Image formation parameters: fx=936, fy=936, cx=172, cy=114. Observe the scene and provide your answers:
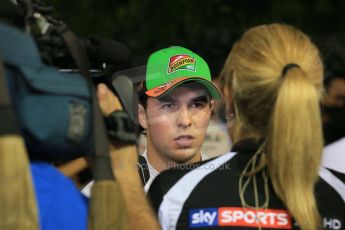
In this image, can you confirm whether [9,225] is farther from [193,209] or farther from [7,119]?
[193,209]

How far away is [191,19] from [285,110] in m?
5.00

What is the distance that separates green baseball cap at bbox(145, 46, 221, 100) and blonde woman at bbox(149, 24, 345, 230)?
86cm

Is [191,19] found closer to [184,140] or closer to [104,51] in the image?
[184,140]

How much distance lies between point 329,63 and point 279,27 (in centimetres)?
358

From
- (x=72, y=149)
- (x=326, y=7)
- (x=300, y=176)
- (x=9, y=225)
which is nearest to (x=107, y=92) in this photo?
(x=72, y=149)

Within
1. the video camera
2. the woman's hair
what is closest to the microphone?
the video camera

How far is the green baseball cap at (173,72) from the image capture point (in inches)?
149

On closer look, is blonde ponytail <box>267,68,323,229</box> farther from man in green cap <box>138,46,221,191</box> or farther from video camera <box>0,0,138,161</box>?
man in green cap <box>138,46,221,191</box>

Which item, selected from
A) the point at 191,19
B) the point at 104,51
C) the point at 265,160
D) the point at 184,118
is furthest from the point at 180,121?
the point at 191,19

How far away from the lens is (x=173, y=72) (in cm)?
380

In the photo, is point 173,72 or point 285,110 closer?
point 285,110

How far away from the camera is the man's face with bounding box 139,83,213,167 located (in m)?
3.81

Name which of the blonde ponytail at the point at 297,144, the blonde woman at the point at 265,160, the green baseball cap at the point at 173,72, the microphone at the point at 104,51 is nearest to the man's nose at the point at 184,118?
the green baseball cap at the point at 173,72

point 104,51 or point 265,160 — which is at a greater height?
point 104,51
